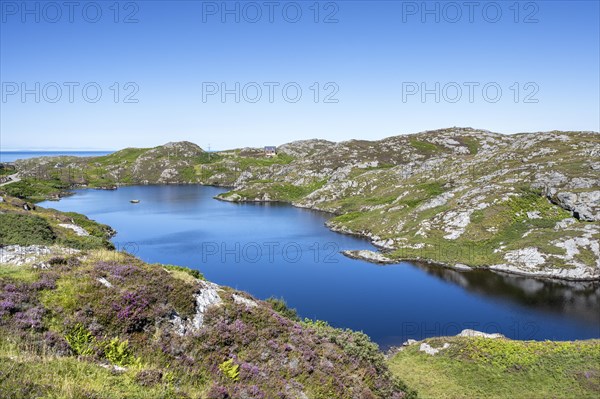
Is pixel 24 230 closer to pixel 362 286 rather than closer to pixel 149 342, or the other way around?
pixel 149 342

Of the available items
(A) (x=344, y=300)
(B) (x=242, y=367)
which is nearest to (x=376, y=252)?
(A) (x=344, y=300)

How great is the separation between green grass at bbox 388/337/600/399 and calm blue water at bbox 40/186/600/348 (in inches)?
455

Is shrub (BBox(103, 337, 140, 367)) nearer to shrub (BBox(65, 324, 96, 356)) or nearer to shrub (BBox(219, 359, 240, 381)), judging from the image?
shrub (BBox(65, 324, 96, 356))

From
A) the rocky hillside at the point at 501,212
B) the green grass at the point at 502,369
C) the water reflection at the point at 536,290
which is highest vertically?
the rocky hillside at the point at 501,212

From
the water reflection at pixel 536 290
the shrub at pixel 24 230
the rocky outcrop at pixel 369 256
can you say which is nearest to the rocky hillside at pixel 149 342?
the shrub at pixel 24 230

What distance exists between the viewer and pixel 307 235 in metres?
121

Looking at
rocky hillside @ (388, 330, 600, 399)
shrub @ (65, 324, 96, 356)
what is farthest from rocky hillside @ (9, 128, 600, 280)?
shrub @ (65, 324, 96, 356)

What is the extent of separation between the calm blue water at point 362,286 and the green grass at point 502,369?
11566 millimetres

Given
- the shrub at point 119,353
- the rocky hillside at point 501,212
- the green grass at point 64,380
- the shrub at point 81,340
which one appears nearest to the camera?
the green grass at point 64,380

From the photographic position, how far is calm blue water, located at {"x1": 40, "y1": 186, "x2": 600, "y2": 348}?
5747 cm

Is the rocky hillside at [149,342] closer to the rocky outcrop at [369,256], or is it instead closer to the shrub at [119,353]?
the shrub at [119,353]

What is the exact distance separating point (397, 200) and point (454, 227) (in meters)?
37.5

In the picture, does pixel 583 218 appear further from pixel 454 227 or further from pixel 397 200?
pixel 397 200

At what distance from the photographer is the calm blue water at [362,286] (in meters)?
57.5
